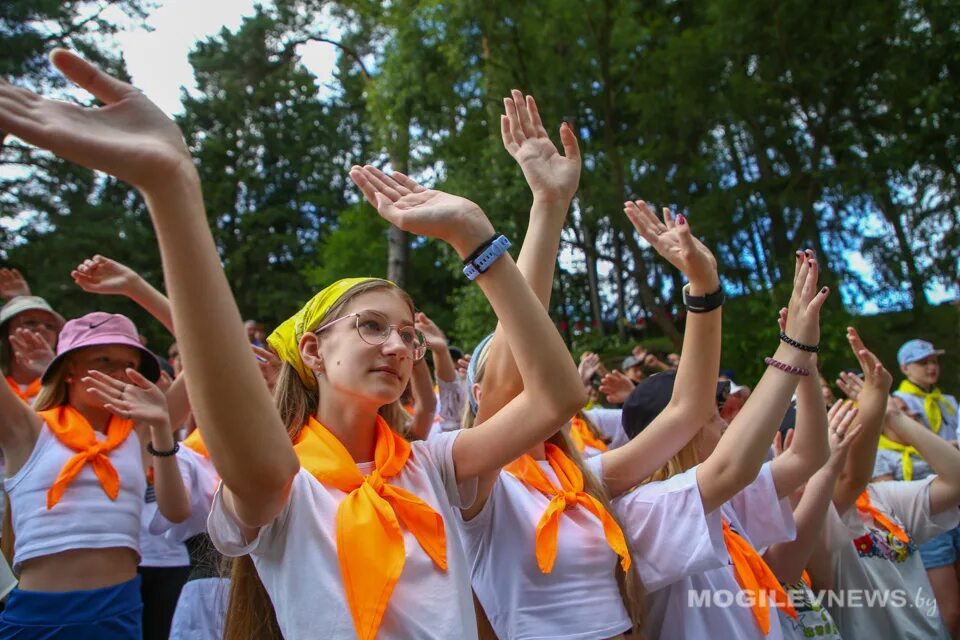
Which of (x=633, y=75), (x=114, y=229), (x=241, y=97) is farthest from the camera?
(x=241, y=97)

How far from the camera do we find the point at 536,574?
243 cm

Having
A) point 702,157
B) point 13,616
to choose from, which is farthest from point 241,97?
point 13,616

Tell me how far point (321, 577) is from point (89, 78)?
1.13m

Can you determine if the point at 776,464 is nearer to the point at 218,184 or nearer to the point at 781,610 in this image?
the point at 781,610

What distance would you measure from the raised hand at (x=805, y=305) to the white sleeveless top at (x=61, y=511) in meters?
2.73

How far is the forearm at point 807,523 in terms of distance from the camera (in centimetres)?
325

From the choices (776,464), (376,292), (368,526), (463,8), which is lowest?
(776,464)

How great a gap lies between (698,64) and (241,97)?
65.0ft

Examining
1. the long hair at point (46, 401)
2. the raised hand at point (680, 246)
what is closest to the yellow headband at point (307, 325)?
the raised hand at point (680, 246)

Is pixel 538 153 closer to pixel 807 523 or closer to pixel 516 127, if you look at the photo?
pixel 516 127

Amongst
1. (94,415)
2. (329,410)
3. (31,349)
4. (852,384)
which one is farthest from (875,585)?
(31,349)

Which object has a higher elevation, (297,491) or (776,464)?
(297,491)

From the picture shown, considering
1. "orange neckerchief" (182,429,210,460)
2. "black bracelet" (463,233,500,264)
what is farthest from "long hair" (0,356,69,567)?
"black bracelet" (463,233,500,264)

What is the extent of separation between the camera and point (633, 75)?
1355 cm
